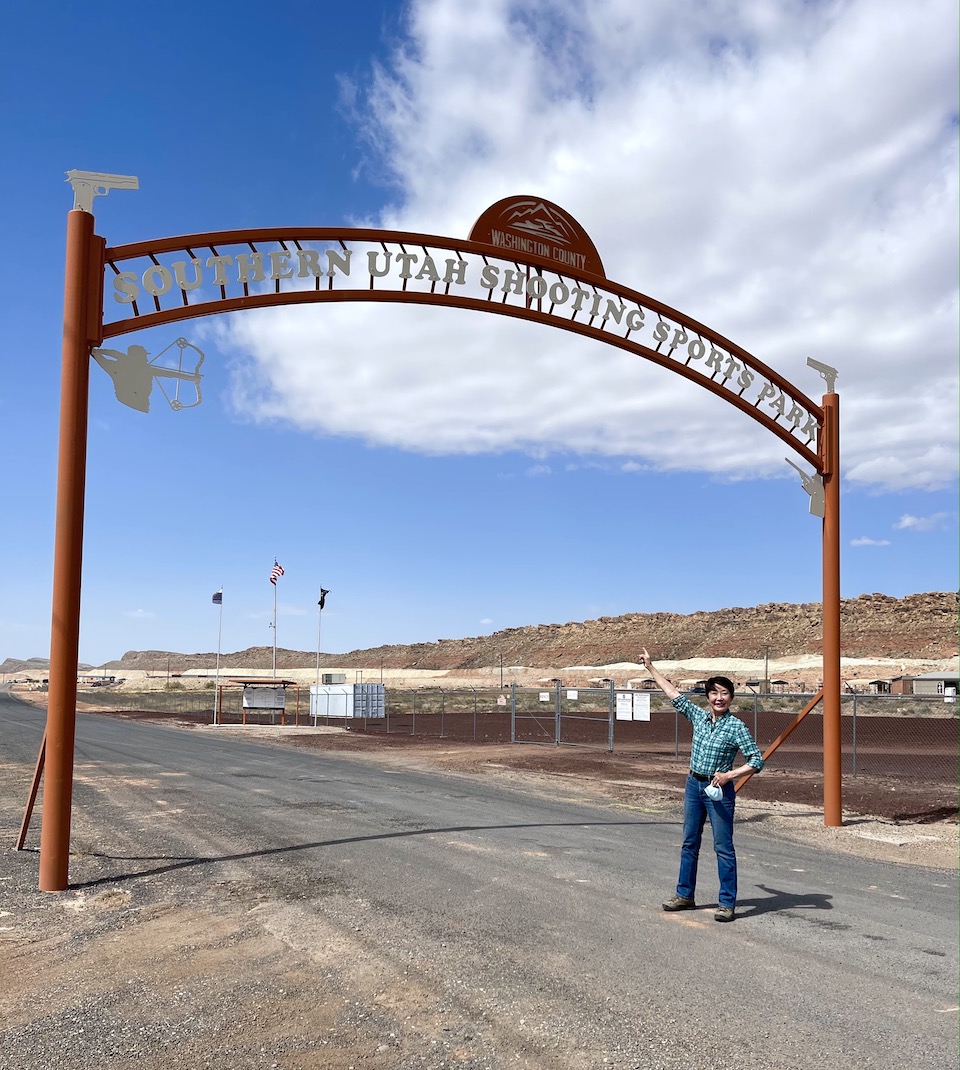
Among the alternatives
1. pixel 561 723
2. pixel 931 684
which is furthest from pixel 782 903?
pixel 931 684

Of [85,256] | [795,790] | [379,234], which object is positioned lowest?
[795,790]

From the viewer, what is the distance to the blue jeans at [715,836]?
6.93 m

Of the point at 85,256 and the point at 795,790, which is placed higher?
the point at 85,256

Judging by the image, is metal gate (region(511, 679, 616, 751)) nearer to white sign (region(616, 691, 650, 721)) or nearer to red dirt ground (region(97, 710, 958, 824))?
white sign (region(616, 691, 650, 721))

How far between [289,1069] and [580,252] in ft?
30.6

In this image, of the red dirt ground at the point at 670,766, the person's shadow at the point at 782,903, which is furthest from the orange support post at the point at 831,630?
the person's shadow at the point at 782,903

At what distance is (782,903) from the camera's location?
761 centimetres

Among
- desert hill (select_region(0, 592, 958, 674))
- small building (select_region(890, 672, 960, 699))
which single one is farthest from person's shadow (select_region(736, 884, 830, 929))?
desert hill (select_region(0, 592, 958, 674))

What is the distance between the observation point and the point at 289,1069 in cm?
413

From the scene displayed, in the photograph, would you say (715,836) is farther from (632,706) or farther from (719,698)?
(632,706)

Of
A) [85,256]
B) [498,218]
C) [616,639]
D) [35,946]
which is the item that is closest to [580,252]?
[498,218]

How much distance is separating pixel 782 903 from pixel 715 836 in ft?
3.68

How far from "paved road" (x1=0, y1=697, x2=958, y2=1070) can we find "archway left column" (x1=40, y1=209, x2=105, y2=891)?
0.61 m

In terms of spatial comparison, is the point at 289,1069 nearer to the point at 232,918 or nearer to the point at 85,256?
the point at 232,918
